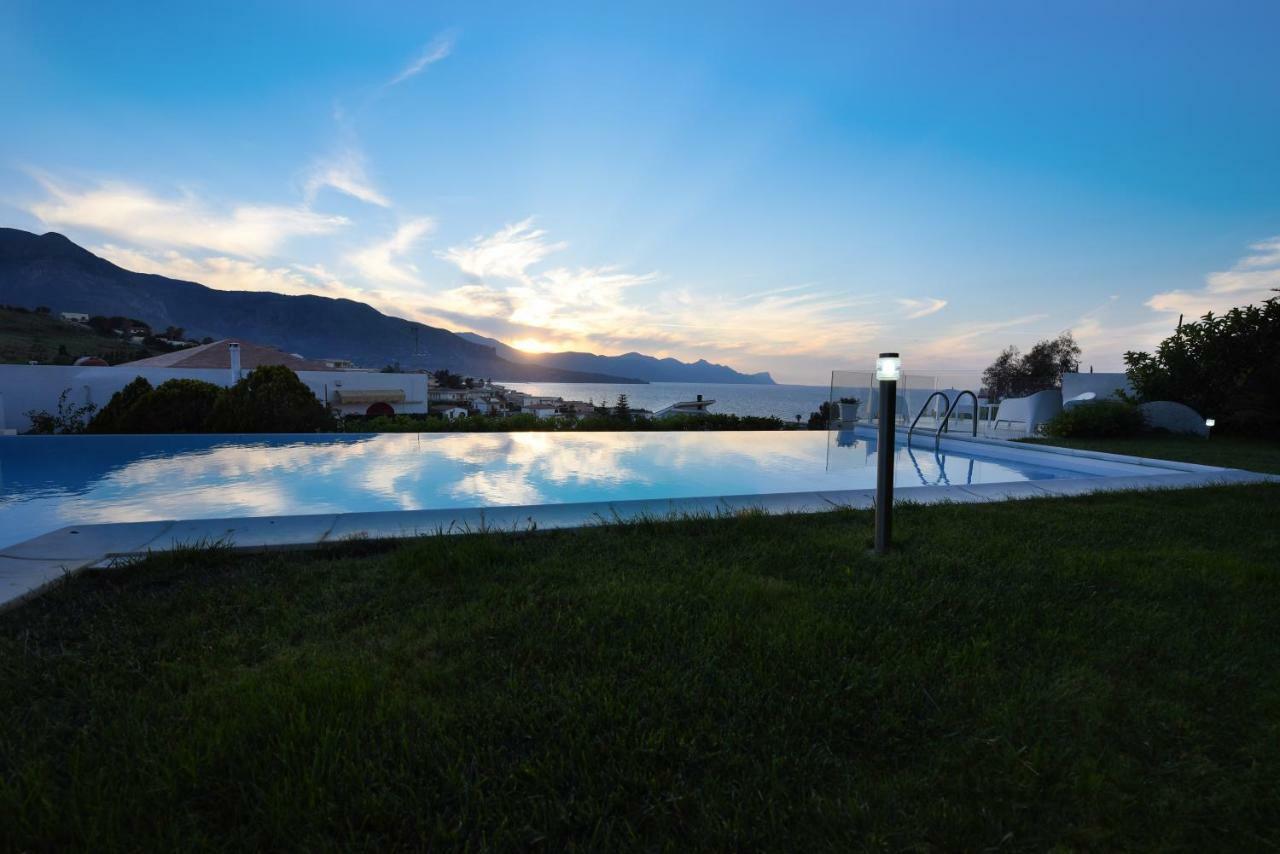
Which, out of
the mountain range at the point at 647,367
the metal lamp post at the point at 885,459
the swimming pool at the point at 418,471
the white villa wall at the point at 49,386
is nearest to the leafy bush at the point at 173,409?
the swimming pool at the point at 418,471

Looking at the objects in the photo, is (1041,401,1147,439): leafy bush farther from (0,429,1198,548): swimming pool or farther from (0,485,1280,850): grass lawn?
(0,485,1280,850): grass lawn

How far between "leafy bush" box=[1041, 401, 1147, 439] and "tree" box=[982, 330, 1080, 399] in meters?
33.3

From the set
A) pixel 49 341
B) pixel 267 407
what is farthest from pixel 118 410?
pixel 49 341

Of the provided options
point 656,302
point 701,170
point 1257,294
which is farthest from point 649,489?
point 1257,294

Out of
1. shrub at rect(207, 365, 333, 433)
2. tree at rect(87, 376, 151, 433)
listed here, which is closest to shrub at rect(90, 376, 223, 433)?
tree at rect(87, 376, 151, 433)

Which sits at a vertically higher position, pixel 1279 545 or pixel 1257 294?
pixel 1257 294

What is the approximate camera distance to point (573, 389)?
118 meters

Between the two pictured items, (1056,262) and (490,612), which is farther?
(1056,262)

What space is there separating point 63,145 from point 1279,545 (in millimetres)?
17979

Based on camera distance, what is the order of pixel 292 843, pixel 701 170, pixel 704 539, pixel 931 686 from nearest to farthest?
pixel 292 843 < pixel 931 686 < pixel 704 539 < pixel 701 170

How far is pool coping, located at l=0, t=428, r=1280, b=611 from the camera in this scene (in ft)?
8.80

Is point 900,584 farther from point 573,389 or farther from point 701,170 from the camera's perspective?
point 573,389

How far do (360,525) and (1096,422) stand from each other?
13974mm

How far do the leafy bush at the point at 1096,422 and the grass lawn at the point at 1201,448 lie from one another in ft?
1.22
